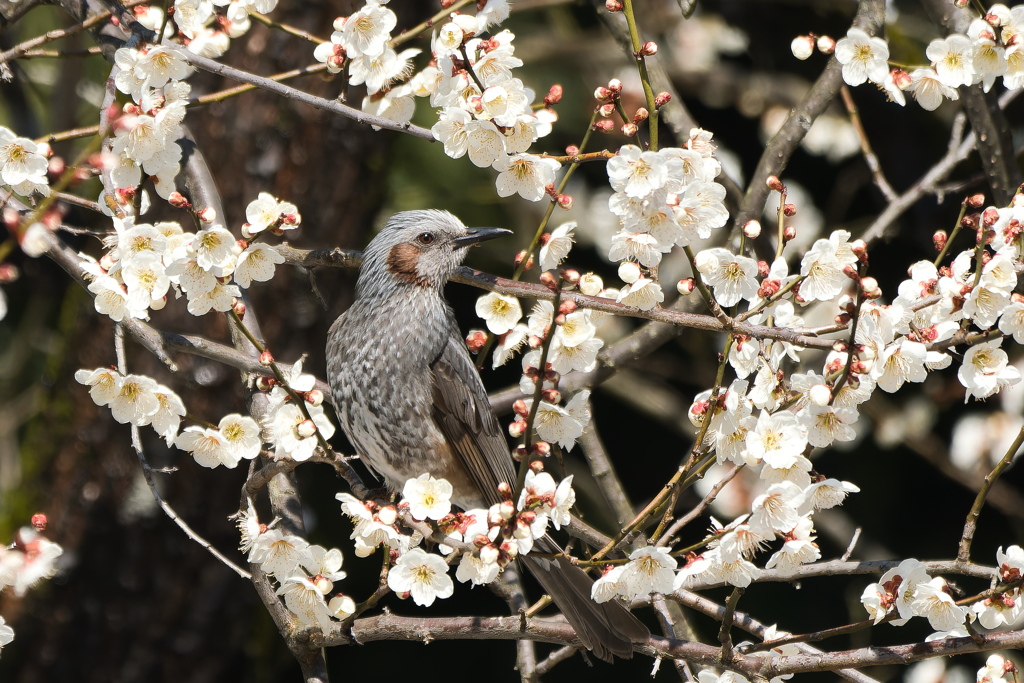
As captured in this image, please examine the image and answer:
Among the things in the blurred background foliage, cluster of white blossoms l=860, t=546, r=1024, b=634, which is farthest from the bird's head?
cluster of white blossoms l=860, t=546, r=1024, b=634

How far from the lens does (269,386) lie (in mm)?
1975

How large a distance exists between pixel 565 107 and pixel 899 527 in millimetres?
2884

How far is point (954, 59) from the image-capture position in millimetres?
2162

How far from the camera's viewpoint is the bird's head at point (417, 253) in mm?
3047

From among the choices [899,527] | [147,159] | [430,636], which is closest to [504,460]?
[430,636]

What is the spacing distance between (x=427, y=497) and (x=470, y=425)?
3.23 feet

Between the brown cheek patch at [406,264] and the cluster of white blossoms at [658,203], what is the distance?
3.82 ft

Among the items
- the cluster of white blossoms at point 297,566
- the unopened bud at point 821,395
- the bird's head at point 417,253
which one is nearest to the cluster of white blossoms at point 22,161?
the cluster of white blossoms at point 297,566

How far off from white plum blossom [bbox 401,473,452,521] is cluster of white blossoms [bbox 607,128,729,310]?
0.57 meters

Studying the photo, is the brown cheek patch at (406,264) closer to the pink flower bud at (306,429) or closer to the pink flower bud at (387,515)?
the pink flower bud at (306,429)

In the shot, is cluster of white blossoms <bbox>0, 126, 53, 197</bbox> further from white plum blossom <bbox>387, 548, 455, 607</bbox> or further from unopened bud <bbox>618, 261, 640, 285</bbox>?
unopened bud <bbox>618, 261, 640, 285</bbox>

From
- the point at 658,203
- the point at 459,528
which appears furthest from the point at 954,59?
the point at 459,528

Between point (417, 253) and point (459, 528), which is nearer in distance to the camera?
point (459, 528)

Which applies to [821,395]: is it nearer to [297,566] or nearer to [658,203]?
[658,203]
